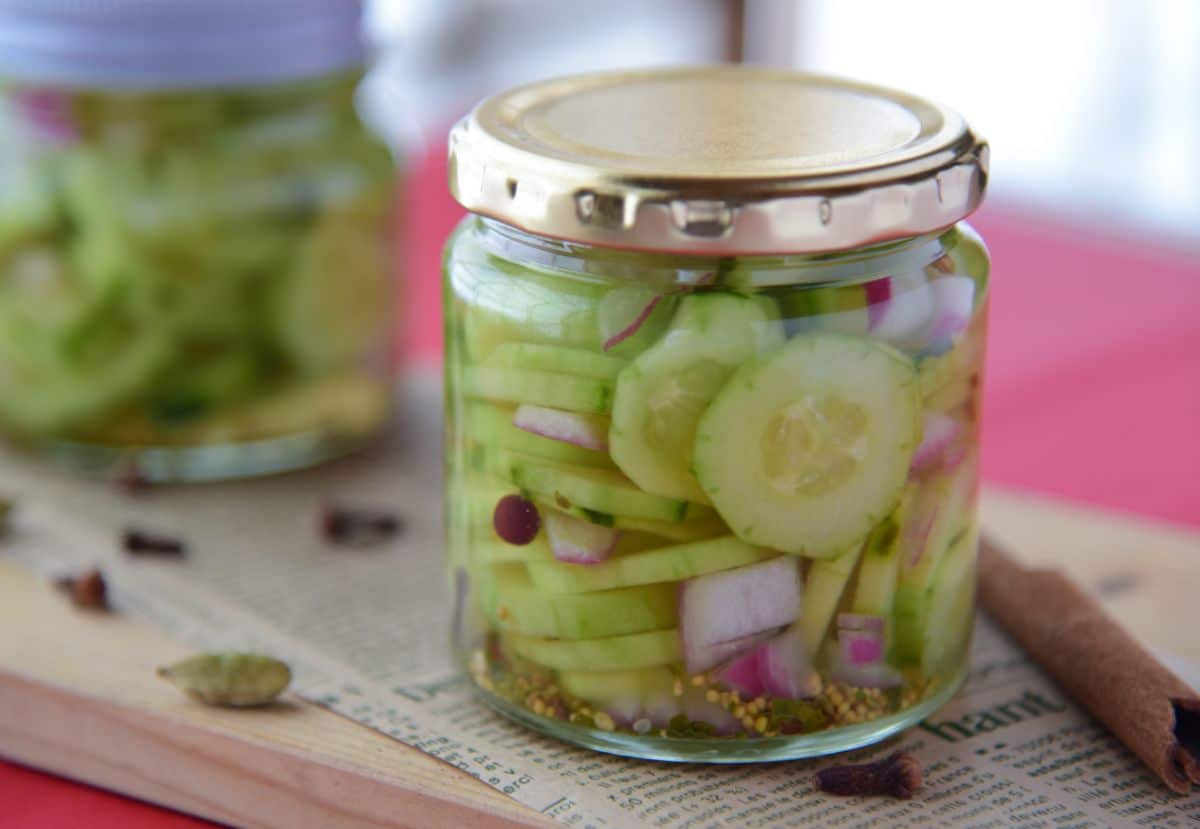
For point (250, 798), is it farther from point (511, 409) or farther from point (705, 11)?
point (705, 11)

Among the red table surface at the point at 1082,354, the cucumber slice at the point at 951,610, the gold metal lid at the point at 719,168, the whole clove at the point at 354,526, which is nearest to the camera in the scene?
the gold metal lid at the point at 719,168

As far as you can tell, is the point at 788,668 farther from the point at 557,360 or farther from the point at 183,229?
the point at 183,229

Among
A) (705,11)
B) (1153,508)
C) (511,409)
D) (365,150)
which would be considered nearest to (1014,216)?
(1153,508)

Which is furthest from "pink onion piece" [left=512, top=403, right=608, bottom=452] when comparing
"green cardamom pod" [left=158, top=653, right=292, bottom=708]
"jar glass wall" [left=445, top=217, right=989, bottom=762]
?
"green cardamom pod" [left=158, top=653, right=292, bottom=708]

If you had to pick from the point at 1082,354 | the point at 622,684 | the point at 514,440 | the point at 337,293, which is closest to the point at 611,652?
the point at 622,684

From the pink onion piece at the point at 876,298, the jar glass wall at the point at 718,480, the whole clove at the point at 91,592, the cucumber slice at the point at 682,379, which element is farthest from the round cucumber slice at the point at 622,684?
the whole clove at the point at 91,592

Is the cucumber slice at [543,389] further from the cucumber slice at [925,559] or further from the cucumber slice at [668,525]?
the cucumber slice at [925,559]
